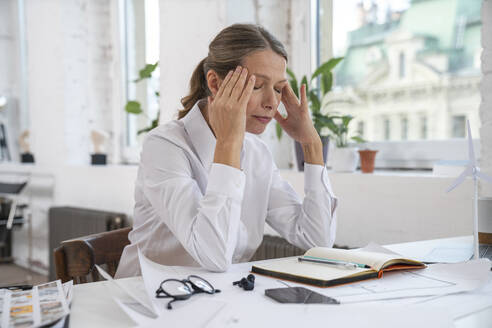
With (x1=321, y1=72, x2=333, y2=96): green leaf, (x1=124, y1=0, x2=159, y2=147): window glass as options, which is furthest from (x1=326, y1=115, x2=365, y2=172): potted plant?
(x1=124, y1=0, x2=159, y2=147): window glass

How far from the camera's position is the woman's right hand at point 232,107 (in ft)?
3.92

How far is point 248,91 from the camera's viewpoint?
4.06 ft

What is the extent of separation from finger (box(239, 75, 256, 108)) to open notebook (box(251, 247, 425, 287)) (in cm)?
41

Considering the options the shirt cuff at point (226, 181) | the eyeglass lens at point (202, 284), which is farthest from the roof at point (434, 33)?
the eyeglass lens at point (202, 284)

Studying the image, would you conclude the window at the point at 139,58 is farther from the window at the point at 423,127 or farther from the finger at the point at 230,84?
the finger at the point at 230,84

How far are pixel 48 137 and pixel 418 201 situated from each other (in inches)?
116

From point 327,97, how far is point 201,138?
1.19m

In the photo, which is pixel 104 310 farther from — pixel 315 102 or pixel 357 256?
pixel 315 102

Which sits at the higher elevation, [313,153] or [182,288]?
[313,153]

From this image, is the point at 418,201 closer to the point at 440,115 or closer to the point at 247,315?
the point at 440,115

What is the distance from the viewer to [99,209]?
3309 mm

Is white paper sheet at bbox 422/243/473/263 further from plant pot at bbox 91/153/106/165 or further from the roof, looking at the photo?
plant pot at bbox 91/153/106/165

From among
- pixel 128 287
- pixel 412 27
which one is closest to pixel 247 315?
pixel 128 287

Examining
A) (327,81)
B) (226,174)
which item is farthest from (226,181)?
(327,81)
